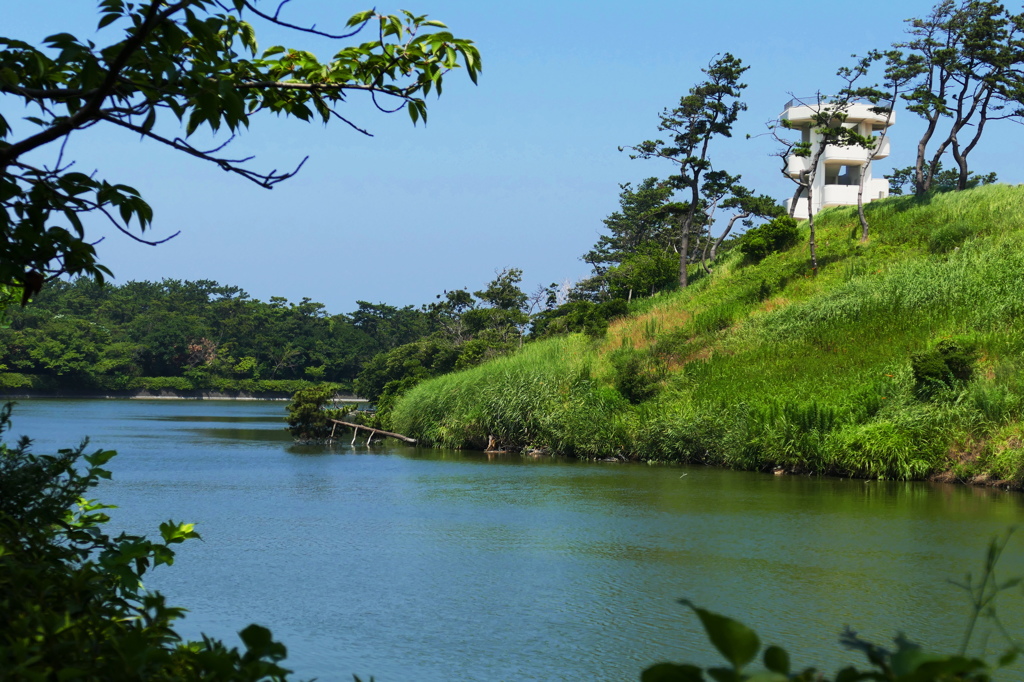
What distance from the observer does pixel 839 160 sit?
3841 cm

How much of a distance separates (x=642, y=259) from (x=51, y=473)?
1415 inches

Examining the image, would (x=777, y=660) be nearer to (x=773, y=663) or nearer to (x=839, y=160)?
(x=773, y=663)

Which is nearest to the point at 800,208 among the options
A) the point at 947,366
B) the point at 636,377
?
the point at 636,377

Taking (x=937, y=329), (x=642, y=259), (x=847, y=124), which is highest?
(x=847, y=124)

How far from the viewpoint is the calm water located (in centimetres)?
695

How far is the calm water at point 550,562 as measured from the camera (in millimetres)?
6945

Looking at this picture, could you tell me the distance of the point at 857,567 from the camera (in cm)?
949

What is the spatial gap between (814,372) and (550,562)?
12455 millimetres

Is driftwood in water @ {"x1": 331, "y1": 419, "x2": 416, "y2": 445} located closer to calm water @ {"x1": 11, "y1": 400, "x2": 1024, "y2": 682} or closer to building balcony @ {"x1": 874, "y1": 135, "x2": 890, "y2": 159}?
calm water @ {"x1": 11, "y1": 400, "x2": 1024, "y2": 682}

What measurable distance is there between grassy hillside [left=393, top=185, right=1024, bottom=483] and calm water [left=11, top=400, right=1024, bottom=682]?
1.15 meters

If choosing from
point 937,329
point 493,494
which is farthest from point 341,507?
point 937,329

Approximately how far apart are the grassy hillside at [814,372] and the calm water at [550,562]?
1.15 meters

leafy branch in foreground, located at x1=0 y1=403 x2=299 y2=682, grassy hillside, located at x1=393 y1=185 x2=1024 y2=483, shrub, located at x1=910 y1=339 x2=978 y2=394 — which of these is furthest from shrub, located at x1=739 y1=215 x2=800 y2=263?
leafy branch in foreground, located at x1=0 y1=403 x2=299 y2=682

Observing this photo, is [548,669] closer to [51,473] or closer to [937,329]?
[51,473]
